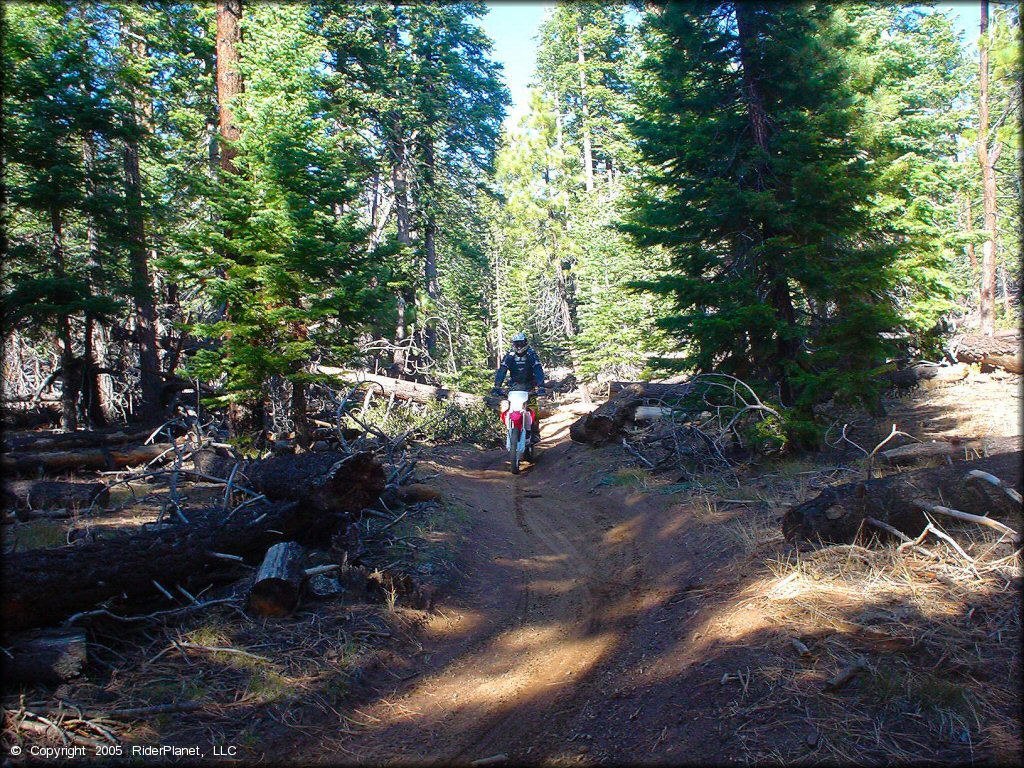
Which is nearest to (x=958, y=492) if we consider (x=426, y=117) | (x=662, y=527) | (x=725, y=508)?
(x=725, y=508)

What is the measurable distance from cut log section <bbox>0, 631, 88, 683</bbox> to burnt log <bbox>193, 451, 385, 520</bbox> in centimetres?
227

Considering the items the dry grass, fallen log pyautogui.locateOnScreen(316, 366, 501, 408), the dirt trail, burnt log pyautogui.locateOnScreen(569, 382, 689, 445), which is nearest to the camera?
the dry grass

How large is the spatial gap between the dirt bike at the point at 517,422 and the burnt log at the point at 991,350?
38.5 feet

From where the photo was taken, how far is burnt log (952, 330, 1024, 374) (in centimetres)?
1447

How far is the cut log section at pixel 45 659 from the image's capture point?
357 cm

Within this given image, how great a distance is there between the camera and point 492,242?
3941cm

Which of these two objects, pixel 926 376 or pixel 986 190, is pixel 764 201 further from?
pixel 986 190

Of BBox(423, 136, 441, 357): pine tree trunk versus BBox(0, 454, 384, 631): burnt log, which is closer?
BBox(0, 454, 384, 631): burnt log

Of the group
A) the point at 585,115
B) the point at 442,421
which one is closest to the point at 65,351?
the point at 442,421

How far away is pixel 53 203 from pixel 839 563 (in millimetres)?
12770

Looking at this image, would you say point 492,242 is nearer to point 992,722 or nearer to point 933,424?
point 933,424

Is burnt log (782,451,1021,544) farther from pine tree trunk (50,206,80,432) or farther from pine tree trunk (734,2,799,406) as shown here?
pine tree trunk (50,206,80,432)

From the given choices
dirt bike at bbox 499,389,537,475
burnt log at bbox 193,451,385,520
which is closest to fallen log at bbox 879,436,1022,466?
burnt log at bbox 193,451,385,520

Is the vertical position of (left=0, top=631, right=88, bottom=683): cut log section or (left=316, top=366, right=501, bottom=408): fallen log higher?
(left=316, top=366, right=501, bottom=408): fallen log
